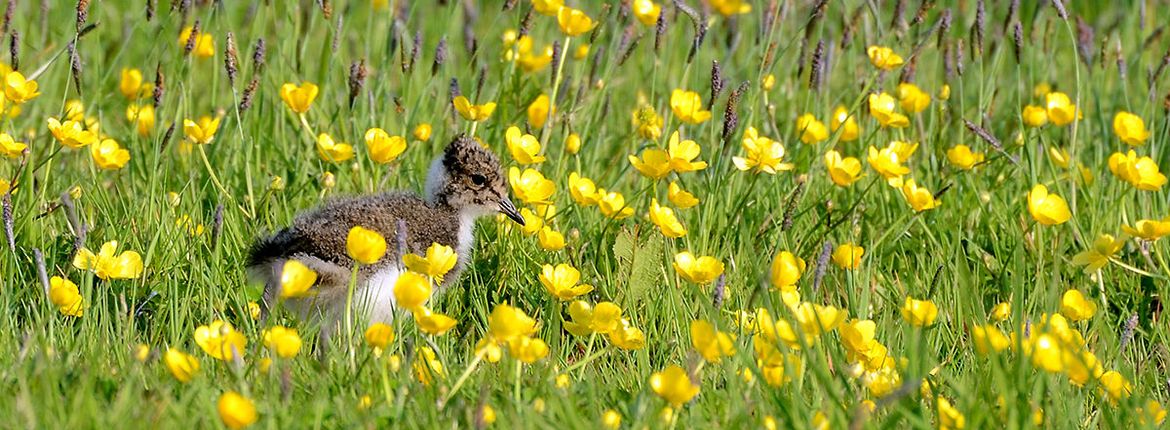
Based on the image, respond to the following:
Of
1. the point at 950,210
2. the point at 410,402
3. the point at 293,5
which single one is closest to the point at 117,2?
the point at 293,5

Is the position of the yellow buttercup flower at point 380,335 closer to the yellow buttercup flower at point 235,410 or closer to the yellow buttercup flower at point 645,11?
the yellow buttercup flower at point 235,410

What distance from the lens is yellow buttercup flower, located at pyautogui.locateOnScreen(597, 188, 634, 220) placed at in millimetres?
4852

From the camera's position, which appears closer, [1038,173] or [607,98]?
[1038,173]

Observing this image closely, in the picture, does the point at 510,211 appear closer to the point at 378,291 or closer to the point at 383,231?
the point at 383,231

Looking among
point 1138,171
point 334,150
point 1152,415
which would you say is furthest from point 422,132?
point 1152,415

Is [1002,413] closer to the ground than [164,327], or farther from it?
farther from it

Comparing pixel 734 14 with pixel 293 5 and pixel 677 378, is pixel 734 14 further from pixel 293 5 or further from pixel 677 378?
pixel 677 378

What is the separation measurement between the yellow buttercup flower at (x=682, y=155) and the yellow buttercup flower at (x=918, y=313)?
1.00m

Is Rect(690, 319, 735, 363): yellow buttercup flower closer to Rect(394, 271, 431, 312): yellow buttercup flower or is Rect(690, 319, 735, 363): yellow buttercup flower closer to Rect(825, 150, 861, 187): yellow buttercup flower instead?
Rect(394, 271, 431, 312): yellow buttercup flower

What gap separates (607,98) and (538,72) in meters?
0.90

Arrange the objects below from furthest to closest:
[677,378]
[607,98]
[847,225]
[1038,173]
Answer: [607,98], [1038,173], [847,225], [677,378]

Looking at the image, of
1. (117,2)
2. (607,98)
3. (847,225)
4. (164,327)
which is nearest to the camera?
(164,327)

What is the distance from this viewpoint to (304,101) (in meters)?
5.03

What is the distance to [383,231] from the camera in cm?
465
